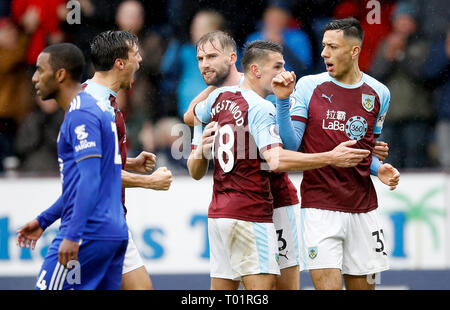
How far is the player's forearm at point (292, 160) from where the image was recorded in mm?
5191

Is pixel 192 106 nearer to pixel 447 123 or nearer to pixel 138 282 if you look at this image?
pixel 138 282

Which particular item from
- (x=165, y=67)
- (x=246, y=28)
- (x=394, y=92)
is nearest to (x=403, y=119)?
(x=394, y=92)

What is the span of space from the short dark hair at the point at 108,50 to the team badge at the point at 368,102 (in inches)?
63.9

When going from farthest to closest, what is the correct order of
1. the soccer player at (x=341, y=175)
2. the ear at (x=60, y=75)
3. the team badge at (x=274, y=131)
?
the soccer player at (x=341, y=175), the team badge at (x=274, y=131), the ear at (x=60, y=75)

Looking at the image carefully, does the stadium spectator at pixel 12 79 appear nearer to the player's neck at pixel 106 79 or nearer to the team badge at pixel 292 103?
the player's neck at pixel 106 79

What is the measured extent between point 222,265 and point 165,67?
447cm

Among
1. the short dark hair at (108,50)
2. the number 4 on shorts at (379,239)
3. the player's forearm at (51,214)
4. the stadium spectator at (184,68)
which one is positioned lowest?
the number 4 on shorts at (379,239)

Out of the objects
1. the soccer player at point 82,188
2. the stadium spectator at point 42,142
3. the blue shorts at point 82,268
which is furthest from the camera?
the stadium spectator at point 42,142

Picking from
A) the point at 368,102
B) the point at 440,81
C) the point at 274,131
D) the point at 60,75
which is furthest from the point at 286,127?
the point at 440,81

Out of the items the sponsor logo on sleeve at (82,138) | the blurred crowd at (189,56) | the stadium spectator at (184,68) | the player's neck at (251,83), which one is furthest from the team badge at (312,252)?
the stadium spectator at (184,68)

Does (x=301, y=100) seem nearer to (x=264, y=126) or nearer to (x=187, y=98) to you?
(x=264, y=126)

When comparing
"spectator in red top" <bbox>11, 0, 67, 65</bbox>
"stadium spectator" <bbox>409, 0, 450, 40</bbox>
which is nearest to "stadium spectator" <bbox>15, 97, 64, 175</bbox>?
"spectator in red top" <bbox>11, 0, 67, 65</bbox>

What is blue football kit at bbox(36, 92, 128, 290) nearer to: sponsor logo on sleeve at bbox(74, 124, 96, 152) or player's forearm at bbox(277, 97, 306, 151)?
sponsor logo on sleeve at bbox(74, 124, 96, 152)

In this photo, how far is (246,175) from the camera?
5.36 metres
